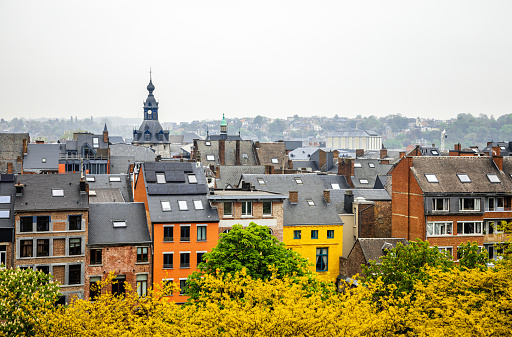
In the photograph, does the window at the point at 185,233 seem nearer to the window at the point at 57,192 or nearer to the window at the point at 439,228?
the window at the point at 57,192

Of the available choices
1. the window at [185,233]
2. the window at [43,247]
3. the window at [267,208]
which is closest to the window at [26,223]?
the window at [43,247]

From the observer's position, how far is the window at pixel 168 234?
54.5 metres

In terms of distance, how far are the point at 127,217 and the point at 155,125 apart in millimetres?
120394

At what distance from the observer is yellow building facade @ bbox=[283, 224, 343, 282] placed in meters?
61.6

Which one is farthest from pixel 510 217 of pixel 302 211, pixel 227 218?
pixel 227 218

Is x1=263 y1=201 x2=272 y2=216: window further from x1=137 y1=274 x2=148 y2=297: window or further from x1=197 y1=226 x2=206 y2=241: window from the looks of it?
x1=137 y1=274 x2=148 y2=297: window

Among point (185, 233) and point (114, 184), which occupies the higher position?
point (114, 184)

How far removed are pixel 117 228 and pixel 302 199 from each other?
64.0 feet

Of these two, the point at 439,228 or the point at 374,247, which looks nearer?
the point at 374,247

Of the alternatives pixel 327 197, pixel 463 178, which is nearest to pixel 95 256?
pixel 327 197

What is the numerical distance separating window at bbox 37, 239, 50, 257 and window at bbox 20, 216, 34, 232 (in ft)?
3.92

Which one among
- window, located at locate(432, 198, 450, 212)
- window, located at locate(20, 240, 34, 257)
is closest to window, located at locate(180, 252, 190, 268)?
window, located at locate(20, 240, 34, 257)

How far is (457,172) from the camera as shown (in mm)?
64688

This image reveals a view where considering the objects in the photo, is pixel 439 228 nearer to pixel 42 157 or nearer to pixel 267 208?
pixel 267 208
